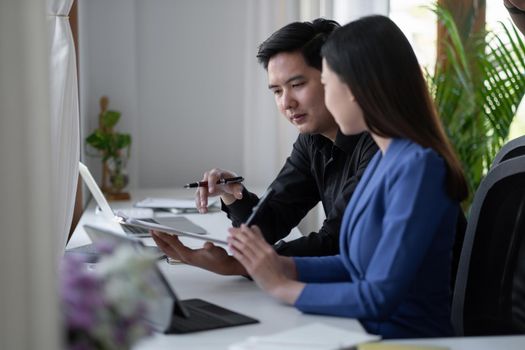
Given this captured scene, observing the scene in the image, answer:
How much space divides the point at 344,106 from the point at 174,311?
50 centimetres

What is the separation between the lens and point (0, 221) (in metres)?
0.92

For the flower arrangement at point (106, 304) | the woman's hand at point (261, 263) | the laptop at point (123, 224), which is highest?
the flower arrangement at point (106, 304)

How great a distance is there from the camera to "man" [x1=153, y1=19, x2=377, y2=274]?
2137 millimetres

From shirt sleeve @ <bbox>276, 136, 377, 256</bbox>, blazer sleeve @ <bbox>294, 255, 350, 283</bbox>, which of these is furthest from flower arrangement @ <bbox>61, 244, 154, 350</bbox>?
shirt sleeve @ <bbox>276, 136, 377, 256</bbox>

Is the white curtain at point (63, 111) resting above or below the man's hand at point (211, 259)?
above

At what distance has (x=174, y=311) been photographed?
1.60m

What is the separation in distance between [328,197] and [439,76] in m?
1.41

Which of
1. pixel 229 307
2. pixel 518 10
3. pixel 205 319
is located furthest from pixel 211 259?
pixel 518 10

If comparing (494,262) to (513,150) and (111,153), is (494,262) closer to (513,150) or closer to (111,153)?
(513,150)

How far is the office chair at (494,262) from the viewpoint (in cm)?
196

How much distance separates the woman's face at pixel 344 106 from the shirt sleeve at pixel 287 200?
80 cm

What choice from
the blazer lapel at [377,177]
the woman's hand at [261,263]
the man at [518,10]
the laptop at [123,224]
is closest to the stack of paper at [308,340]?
the woman's hand at [261,263]

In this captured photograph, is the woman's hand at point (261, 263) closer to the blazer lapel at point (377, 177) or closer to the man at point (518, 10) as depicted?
the blazer lapel at point (377, 177)

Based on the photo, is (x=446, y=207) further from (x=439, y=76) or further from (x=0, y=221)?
(x=439, y=76)
